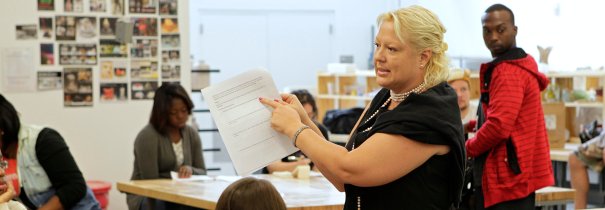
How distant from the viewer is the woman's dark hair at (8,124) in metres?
4.49

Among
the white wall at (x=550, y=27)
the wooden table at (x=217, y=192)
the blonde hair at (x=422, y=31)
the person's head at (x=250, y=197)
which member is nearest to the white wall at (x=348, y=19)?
the white wall at (x=550, y=27)

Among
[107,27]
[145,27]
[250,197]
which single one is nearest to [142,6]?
[145,27]

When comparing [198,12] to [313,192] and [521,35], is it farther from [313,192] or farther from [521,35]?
[313,192]

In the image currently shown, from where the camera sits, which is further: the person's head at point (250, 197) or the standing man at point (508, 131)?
the standing man at point (508, 131)

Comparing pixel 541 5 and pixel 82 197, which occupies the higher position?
pixel 541 5

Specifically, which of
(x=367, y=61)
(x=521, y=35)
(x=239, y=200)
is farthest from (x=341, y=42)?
(x=239, y=200)

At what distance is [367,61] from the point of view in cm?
1348

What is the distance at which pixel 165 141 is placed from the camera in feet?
18.8

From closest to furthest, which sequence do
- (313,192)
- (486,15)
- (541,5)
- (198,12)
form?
(486,15) < (313,192) < (541,5) < (198,12)

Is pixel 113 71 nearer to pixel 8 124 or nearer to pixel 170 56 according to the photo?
pixel 170 56

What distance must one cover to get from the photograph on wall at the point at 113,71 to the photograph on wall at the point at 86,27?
0.21 m

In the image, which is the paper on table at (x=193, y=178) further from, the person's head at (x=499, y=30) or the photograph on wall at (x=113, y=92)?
the person's head at (x=499, y=30)

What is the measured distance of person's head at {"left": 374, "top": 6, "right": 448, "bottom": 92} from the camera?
2.25m

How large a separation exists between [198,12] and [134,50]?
19.3 feet
